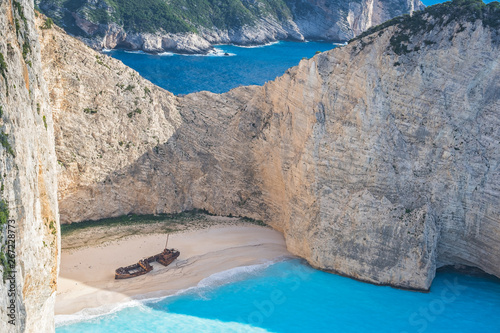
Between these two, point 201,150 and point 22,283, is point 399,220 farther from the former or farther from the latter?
point 22,283

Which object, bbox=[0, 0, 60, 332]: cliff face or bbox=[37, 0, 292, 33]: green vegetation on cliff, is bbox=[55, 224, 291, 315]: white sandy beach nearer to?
bbox=[0, 0, 60, 332]: cliff face

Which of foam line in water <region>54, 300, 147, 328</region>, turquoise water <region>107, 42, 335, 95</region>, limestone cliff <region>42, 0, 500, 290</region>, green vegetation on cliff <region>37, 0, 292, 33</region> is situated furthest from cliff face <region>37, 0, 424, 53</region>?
foam line in water <region>54, 300, 147, 328</region>

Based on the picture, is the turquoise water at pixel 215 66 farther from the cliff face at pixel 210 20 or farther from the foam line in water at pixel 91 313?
the foam line in water at pixel 91 313

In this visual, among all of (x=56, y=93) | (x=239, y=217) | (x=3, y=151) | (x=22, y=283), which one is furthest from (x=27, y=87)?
(x=239, y=217)

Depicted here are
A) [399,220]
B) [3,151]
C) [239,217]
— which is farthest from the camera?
[239,217]

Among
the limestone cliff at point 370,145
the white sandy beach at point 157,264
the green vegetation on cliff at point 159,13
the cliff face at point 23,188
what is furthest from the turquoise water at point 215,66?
the cliff face at point 23,188

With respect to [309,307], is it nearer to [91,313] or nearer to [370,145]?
[370,145]
